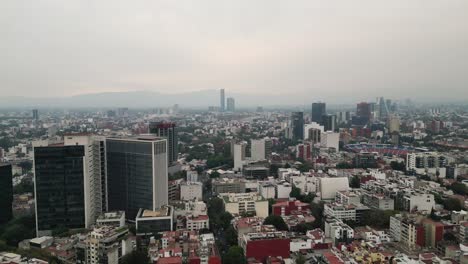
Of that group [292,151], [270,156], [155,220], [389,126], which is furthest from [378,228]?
[389,126]

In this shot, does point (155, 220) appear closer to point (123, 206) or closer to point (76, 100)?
point (123, 206)

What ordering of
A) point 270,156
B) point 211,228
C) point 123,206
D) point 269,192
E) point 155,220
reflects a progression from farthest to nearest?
point 270,156 < point 269,192 < point 123,206 < point 211,228 < point 155,220

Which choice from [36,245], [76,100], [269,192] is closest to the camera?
[36,245]

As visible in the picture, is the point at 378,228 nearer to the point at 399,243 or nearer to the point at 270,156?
the point at 399,243

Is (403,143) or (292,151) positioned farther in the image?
(403,143)

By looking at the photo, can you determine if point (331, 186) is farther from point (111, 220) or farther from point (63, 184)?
point (63, 184)

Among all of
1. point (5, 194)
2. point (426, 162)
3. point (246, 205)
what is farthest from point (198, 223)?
point (426, 162)

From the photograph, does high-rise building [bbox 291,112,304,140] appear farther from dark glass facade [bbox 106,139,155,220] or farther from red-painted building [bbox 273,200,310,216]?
dark glass facade [bbox 106,139,155,220]

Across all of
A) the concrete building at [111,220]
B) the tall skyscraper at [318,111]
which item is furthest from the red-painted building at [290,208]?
the tall skyscraper at [318,111]
